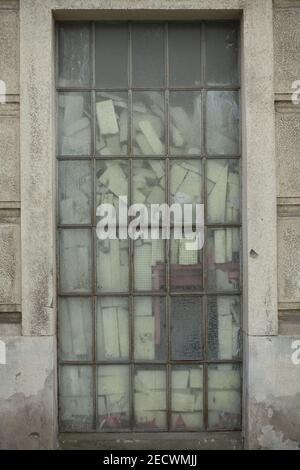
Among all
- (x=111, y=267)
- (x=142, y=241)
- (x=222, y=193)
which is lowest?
(x=111, y=267)

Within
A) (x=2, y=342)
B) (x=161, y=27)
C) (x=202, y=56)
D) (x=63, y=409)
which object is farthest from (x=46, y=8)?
(x=63, y=409)

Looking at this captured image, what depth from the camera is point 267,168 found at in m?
5.45

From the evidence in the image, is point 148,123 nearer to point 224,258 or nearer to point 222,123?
point 222,123

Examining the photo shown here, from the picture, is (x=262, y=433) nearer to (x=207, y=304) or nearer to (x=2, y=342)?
(x=207, y=304)

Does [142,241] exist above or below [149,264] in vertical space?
above

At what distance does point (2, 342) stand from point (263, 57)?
321 cm

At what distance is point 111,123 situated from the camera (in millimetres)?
5680

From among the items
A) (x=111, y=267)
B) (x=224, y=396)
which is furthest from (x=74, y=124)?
(x=224, y=396)

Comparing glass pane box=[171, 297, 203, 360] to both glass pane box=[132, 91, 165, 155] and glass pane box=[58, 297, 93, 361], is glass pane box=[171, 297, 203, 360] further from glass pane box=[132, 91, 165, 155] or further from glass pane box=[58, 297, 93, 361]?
glass pane box=[132, 91, 165, 155]

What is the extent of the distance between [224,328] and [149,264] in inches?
33.9

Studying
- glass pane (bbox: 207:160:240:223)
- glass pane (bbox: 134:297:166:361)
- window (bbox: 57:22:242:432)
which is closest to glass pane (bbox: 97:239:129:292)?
window (bbox: 57:22:242:432)

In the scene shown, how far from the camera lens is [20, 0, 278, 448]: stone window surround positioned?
5422mm

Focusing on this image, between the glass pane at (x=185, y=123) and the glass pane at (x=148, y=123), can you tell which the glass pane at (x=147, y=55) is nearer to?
the glass pane at (x=148, y=123)

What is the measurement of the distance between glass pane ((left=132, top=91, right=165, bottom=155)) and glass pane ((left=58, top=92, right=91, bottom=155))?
0.41 meters
